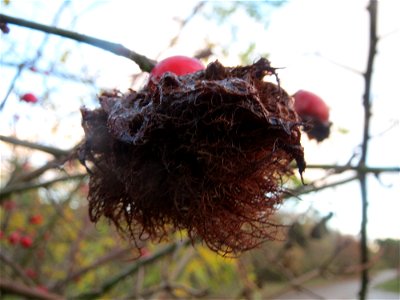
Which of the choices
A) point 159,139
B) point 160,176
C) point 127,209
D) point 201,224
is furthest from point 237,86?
point 127,209

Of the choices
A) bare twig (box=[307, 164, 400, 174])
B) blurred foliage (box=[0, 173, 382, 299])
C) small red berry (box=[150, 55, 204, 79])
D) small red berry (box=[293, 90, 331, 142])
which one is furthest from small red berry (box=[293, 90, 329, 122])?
blurred foliage (box=[0, 173, 382, 299])

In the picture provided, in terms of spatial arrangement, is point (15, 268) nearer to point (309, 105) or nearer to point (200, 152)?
point (309, 105)

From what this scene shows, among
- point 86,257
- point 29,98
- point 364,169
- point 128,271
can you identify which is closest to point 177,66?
point 364,169

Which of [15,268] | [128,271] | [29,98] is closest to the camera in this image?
[29,98]

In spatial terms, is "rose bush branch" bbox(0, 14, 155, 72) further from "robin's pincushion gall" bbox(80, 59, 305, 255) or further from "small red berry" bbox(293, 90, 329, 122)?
"small red berry" bbox(293, 90, 329, 122)

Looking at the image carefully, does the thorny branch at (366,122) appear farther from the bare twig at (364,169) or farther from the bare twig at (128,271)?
the bare twig at (128,271)

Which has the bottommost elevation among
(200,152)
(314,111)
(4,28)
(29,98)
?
(200,152)

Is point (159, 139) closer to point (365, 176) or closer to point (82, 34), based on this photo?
point (82, 34)

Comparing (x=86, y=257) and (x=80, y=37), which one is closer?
Answer: (x=80, y=37)
